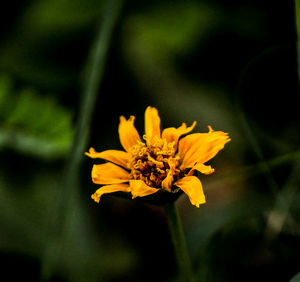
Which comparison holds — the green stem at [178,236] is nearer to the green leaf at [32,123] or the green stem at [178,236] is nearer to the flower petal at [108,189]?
the flower petal at [108,189]

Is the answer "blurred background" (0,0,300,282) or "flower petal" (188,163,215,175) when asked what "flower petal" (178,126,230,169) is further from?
"blurred background" (0,0,300,282)

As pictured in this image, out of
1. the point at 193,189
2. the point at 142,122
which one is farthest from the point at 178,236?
the point at 142,122

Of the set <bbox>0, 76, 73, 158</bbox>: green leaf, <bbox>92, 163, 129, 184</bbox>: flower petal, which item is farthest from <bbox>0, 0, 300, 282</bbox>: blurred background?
<bbox>92, 163, 129, 184</bbox>: flower petal

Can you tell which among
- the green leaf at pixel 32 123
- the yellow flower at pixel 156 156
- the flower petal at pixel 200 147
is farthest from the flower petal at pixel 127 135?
the green leaf at pixel 32 123

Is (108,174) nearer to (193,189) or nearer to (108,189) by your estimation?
(108,189)

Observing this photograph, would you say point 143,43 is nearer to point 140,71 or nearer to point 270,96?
point 140,71

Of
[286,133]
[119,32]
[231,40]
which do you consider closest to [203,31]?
[231,40]

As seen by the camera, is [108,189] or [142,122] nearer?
[108,189]
